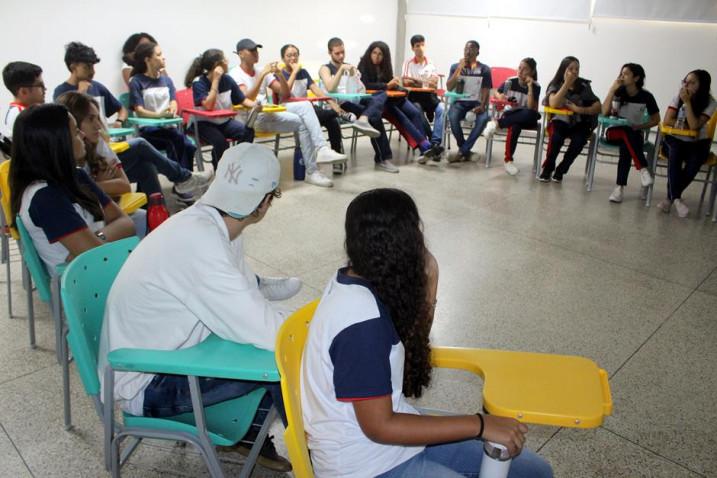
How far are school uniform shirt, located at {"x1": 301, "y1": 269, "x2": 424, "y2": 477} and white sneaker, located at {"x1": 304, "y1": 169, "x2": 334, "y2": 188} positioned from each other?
13.0 ft

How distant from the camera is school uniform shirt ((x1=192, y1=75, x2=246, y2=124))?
480 cm

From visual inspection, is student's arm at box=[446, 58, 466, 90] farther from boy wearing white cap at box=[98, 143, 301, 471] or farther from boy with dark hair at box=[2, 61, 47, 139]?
boy wearing white cap at box=[98, 143, 301, 471]

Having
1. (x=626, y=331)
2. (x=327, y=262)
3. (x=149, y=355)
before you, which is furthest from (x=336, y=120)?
(x=149, y=355)

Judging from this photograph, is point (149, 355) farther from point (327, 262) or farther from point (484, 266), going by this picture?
point (484, 266)

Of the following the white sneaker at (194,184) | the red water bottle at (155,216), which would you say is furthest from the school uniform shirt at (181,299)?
the white sneaker at (194,184)

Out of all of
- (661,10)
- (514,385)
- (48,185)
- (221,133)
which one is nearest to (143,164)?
(221,133)

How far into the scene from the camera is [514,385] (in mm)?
1215

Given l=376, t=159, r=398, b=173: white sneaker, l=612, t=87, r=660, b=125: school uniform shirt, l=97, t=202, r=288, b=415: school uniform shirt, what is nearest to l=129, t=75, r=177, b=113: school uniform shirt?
l=376, t=159, r=398, b=173: white sneaker

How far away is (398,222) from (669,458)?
146 cm

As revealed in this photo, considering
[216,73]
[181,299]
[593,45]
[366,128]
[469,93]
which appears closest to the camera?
[181,299]

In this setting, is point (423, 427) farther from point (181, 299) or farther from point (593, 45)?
point (593, 45)

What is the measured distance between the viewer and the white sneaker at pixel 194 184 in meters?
4.30

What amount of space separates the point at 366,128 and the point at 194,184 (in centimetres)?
182

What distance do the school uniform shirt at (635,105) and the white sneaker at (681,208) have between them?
28.8 inches
